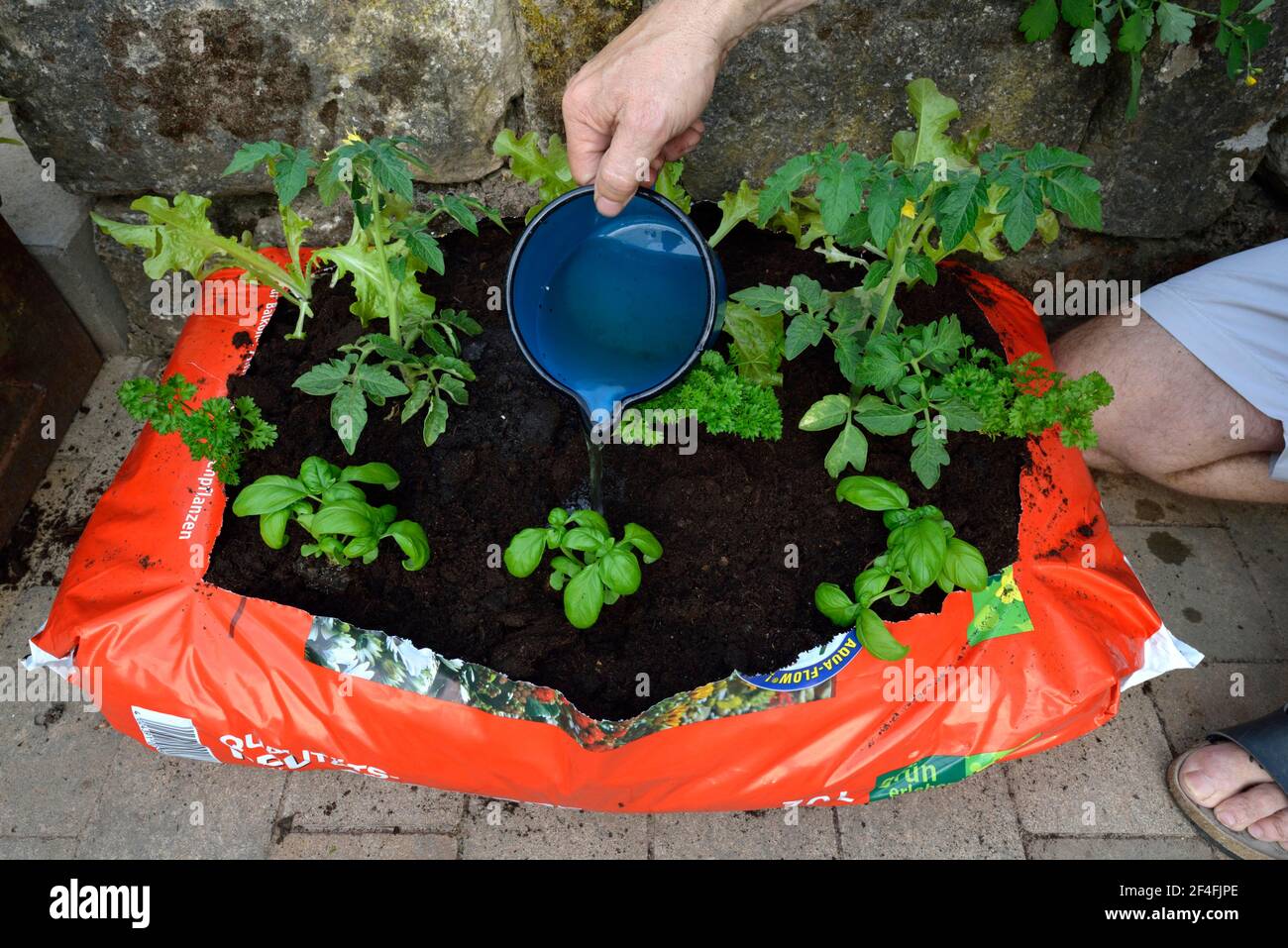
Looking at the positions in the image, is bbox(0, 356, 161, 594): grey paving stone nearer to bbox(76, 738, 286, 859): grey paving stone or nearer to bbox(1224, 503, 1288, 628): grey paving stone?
bbox(76, 738, 286, 859): grey paving stone

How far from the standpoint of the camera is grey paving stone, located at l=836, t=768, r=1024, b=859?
1669 mm

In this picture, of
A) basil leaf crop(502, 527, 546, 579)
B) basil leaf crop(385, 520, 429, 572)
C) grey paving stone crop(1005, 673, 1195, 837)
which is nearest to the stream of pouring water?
basil leaf crop(502, 527, 546, 579)

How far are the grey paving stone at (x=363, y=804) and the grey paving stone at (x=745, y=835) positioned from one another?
0.37m

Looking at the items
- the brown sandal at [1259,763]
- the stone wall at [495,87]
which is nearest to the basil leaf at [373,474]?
the stone wall at [495,87]

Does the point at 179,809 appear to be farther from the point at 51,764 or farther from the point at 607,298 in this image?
the point at 607,298

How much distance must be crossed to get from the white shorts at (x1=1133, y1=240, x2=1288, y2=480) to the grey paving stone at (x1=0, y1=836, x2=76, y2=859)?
225 cm

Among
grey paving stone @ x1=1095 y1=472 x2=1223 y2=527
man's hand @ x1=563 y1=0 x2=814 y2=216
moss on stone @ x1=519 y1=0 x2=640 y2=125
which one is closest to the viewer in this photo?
man's hand @ x1=563 y1=0 x2=814 y2=216

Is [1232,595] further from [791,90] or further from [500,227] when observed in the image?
[500,227]

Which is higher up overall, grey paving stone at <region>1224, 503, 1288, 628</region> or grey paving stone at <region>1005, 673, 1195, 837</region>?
grey paving stone at <region>1224, 503, 1288, 628</region>

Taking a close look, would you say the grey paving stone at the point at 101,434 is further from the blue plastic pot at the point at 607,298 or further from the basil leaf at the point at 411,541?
the blue plastic pot at the point at 607,298

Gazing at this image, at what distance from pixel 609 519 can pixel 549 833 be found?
56 cm

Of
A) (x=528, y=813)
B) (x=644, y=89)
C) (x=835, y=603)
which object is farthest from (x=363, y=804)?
(x=644, y=89)

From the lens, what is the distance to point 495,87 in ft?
5.83

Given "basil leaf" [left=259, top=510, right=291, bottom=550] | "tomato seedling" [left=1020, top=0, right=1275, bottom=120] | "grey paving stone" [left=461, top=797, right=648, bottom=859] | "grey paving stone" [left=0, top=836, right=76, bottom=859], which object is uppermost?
"tomato seedling" [left=1020, top=0, right=1275, bottom=120]
